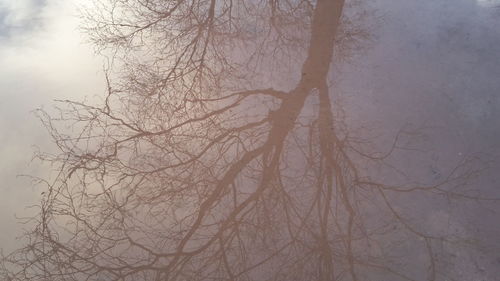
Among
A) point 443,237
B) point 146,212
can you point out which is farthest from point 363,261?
point 146,212

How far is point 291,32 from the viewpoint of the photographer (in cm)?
313

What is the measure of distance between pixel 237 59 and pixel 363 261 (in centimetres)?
171

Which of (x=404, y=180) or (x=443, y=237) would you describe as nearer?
(x=443, y=237)

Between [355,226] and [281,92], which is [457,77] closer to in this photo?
[281,92]

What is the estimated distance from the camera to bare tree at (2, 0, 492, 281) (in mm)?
2057

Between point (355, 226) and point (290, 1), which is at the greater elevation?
Answer: point (290, 1)

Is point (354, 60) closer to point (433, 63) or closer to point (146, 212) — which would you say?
point (433, 63)

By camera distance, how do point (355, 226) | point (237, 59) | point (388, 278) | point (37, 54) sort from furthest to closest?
point (37, 54)
point (237, 59)
point (355, 226)
point (388, 278)

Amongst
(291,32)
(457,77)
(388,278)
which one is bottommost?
(388,278)

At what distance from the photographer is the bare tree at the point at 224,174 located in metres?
2.06

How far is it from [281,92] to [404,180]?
3.17ft

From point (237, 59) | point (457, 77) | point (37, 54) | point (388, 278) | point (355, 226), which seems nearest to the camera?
point (388, 278)

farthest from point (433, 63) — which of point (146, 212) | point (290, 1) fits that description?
point (146, 212)

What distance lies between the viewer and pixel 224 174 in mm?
2377
